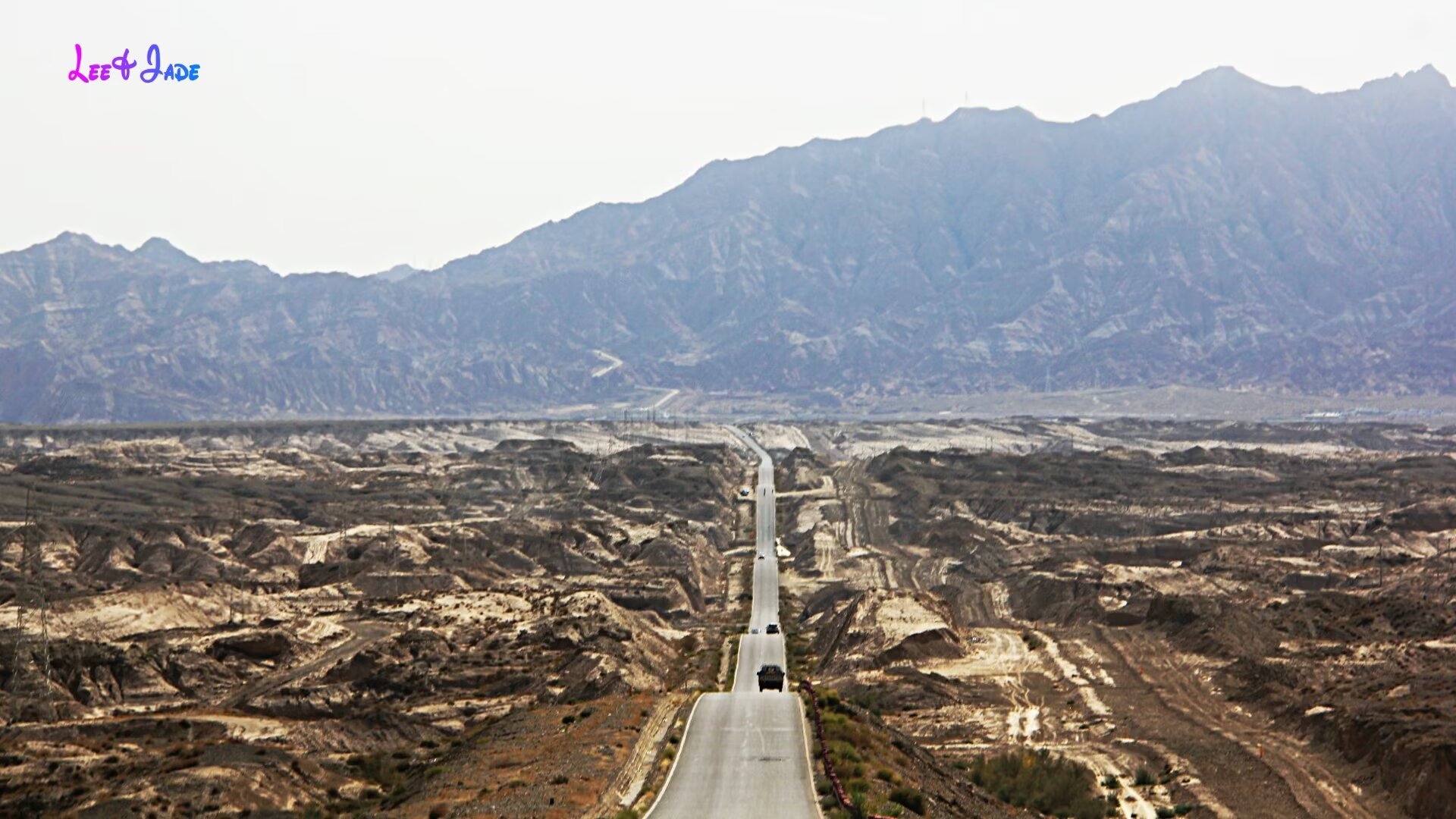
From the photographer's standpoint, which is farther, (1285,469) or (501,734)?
(1285,469)

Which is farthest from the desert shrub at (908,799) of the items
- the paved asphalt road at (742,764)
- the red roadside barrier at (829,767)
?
the paved asphalt road at (742,764)

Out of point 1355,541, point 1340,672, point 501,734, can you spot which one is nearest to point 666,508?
point 1355,541

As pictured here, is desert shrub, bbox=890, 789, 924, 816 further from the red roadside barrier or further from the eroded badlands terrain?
the red roadside barrier

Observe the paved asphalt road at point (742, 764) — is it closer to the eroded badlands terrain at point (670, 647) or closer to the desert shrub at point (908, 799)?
the eroded badlands terrain at point (670, 647)

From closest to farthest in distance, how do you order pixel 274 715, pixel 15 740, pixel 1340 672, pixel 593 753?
pixel 593 753, pixel 15 740, pixel 274 715, pixel 1340 672

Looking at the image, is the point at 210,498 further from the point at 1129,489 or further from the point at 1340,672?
the point at 1340,672
